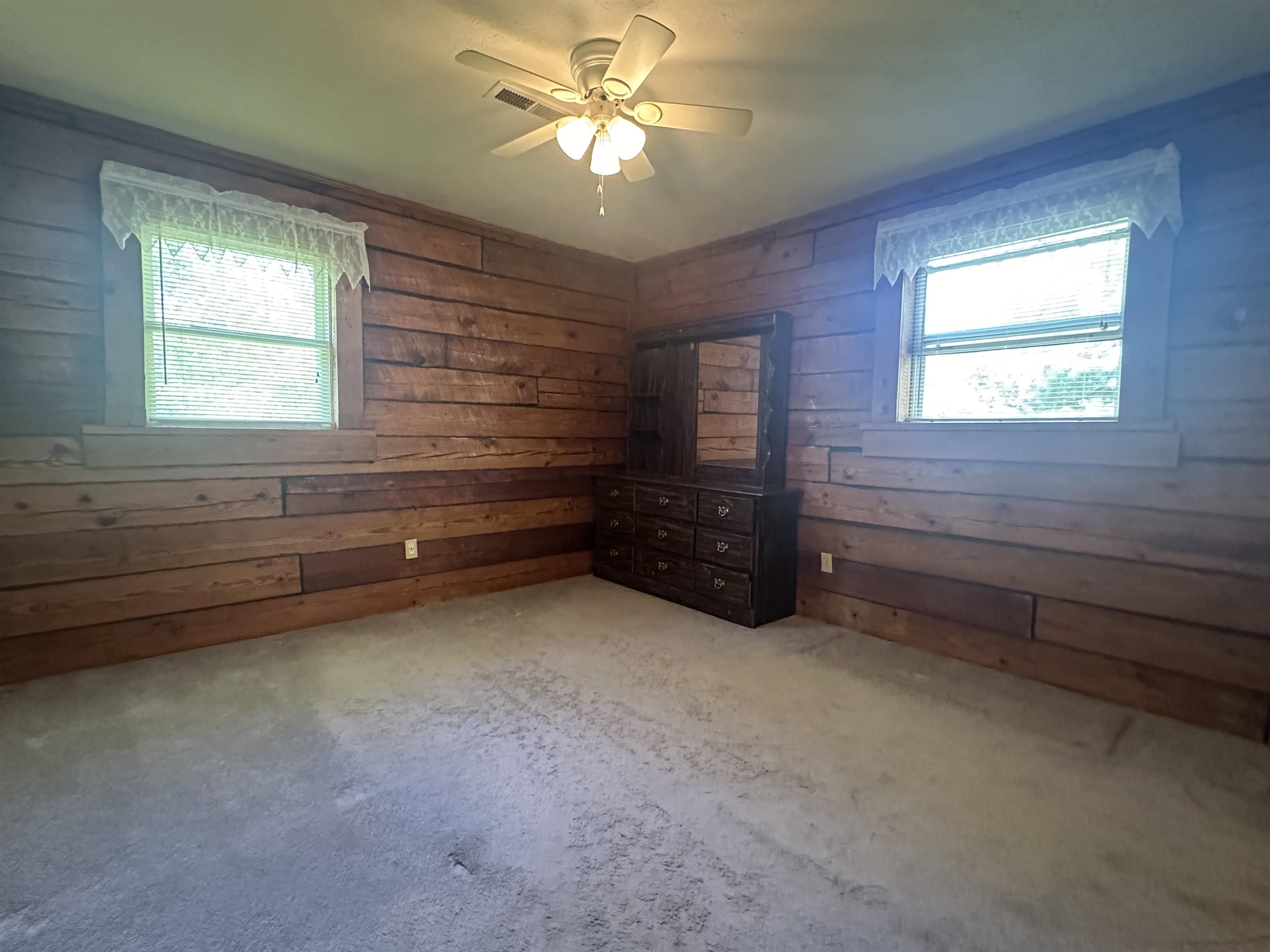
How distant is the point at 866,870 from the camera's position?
149 centimetres

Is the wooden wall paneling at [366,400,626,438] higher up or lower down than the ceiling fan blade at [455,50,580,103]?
lower down

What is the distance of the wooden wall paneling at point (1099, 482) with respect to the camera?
84.5 inches

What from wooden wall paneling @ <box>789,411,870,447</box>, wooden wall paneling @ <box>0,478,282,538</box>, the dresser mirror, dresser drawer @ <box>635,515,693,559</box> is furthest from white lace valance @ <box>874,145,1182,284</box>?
wooden wall paneling @ <box>0,478,282,538</box>

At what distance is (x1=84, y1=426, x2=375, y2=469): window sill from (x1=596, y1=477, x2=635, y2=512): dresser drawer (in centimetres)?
148

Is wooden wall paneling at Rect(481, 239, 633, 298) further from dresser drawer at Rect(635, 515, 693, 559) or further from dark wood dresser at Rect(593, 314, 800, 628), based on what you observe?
dresser drawer at Rect(635, 515, 693, 559)

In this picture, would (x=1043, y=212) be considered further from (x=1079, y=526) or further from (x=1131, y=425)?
(x=1079, y=526)

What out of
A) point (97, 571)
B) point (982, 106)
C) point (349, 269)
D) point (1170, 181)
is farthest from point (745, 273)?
point (97, 571)

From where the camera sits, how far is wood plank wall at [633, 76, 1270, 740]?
2.14 metres

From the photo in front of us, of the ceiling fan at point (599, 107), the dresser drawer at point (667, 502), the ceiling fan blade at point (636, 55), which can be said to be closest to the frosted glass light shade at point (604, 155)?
the ceiling fan at point (599, 107)

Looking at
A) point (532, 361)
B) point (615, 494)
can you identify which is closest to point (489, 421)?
point (532, 361)

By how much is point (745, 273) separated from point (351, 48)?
7.74ft

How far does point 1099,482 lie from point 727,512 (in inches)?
64.6

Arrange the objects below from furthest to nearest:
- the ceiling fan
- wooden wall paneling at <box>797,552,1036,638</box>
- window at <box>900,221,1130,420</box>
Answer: wooden wall paneling at <box>797,552,1036,638</box> < window at <box>900,221,1130,420</box> < the ceiling fan

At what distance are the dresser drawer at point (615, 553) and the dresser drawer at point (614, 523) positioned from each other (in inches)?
1.8
